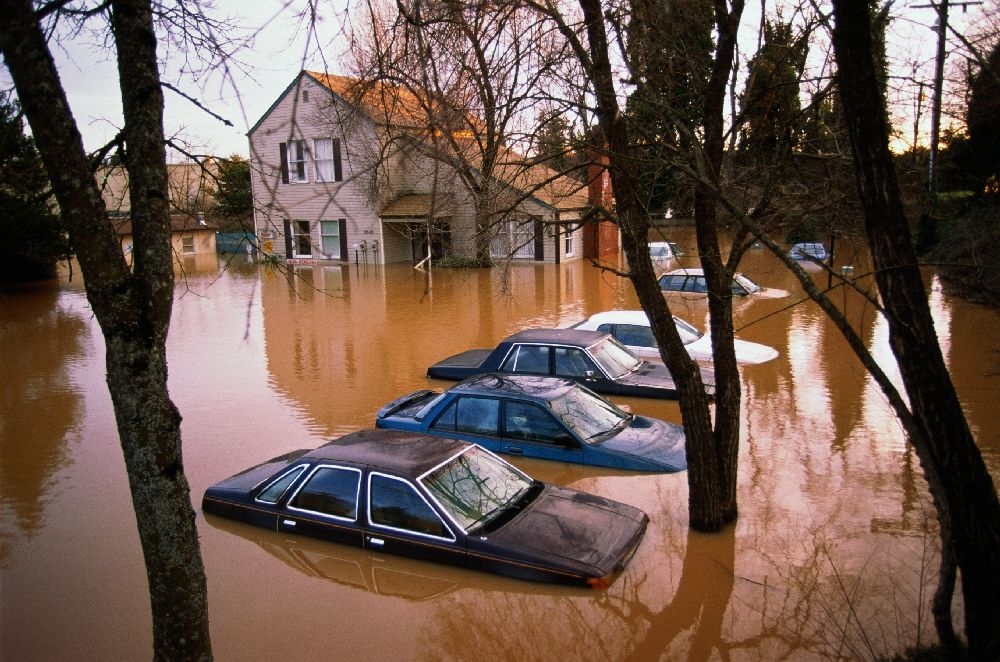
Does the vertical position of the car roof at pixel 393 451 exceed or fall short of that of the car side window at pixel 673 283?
it falls short

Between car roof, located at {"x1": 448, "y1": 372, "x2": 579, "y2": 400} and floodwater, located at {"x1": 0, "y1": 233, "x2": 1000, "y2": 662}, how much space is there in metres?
0.91

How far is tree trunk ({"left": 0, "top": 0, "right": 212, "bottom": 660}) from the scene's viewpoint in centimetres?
438

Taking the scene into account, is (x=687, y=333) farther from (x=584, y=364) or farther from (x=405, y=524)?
(x=405, y=524)

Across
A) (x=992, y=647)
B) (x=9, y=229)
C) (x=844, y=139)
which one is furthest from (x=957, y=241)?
(x=9, y=229)

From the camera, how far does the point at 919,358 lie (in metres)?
4.22

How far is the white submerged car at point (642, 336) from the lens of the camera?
1463 cm

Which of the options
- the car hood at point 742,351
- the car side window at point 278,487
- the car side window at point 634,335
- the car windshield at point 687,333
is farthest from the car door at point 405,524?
the car windshield at point 687,333

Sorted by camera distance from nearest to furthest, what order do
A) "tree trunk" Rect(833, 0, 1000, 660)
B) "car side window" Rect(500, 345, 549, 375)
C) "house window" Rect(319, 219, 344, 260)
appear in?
"tree trunk" Rect(833, 0, 1000, 660)
"car side window" Rect(500, 345, 549, 375)
"house window" Rect(319, 219, 344, 260)

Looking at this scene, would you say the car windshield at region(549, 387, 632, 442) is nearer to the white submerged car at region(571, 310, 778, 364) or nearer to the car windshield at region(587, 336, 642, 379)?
the car windshield at region(587, 336, 642, 379)

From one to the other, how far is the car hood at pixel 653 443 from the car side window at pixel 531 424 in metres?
0.51

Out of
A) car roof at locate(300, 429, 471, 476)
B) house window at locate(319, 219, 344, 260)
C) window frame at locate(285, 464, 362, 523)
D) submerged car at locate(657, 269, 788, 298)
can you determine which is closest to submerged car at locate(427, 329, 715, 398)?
car roof at locate(300, 429, 471, 476)

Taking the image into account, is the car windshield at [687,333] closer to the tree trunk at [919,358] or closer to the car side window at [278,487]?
the car side window at [278,487]

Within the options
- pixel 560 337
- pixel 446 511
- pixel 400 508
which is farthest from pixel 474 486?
pixel 560 337

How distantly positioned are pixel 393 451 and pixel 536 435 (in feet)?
7.74
